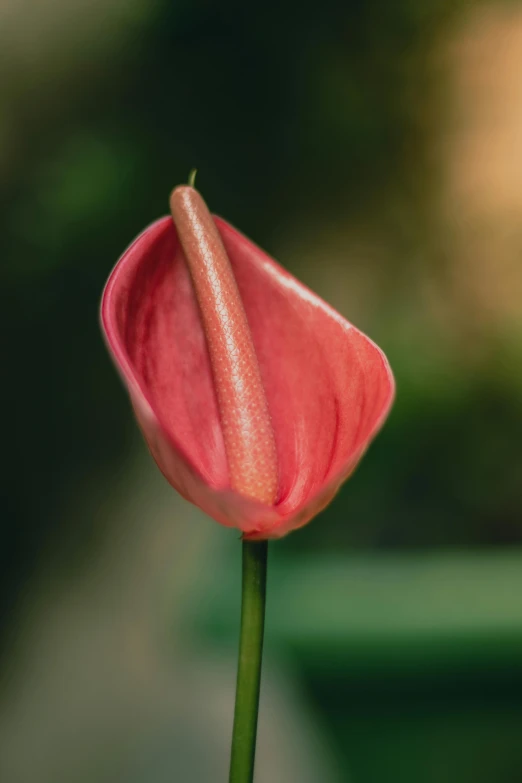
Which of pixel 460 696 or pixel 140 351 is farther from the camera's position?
pixel 460 696

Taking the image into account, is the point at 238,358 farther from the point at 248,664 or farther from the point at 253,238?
the point at 253,238

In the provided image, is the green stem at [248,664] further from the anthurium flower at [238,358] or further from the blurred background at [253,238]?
the blurred background at [253,238]

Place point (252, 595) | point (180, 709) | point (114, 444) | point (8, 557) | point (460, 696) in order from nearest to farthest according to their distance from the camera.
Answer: point (252, 595)
point (460, 696)
point (180, 709)
point (8, 557)
point (114, 444)

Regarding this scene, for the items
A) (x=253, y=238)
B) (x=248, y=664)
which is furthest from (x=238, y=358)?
(x=253, y=238)

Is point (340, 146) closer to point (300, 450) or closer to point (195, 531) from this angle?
point (195, 531)

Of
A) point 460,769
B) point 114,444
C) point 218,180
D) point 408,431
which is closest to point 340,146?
point 218,180

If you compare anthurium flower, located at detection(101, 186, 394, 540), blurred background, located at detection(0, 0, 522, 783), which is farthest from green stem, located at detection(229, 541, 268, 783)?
blurred background, located at detection(0, 0, 522, 783)
